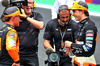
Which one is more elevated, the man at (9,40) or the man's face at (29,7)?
the man's face at (29,7)

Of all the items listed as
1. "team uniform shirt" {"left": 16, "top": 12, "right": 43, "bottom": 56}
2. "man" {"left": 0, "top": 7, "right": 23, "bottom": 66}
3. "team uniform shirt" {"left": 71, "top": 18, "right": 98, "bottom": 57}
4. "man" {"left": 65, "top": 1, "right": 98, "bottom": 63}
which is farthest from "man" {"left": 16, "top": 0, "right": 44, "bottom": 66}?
"team uniform shirt" {"left": 71, "top": 18, "right": 98, "bottom": 57}

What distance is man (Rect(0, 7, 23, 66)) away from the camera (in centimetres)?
583

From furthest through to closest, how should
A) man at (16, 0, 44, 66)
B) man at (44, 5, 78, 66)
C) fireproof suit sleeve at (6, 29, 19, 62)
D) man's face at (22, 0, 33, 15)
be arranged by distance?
1. man's face at (22, 0, 33, 15)
2. man at (16, 0, 44, 66)
3. man at (44, 5, 78, 66)
4. fireproof suit sleeve at (6, 29, 19, 62)

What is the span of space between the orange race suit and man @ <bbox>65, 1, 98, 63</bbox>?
1.17 meters

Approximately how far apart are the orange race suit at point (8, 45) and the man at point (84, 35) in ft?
3.84

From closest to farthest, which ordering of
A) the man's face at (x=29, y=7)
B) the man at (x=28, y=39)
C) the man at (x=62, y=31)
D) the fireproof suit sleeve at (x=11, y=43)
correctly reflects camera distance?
the fireproof suit sleeve at (x=11, y=43) < the man at (x=62, y=31) < the man at (x=28, y=39) < the man's face at (x=29, y=7)

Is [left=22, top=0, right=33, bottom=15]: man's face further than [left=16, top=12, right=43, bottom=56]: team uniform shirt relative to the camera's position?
Yes

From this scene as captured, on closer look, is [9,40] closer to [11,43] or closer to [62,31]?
[11,43]

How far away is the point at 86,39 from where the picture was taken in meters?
5.86

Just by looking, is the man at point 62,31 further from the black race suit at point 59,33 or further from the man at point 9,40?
the man at point 9,40

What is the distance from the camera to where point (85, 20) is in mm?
6090

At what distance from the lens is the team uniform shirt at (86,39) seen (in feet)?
19.1

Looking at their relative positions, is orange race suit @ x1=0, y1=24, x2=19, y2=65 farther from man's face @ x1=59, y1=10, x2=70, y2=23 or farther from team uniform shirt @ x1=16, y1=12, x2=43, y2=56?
man's face @ x1=59, y1=10, x2=70, y2=23

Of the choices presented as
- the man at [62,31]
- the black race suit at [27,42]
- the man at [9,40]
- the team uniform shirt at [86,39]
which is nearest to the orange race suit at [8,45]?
the man at [9,40]
